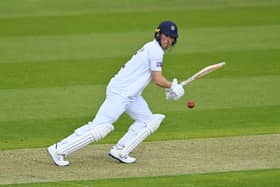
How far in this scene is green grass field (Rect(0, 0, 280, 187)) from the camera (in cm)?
1213

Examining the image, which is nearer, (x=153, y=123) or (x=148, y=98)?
(x=153, y=123)

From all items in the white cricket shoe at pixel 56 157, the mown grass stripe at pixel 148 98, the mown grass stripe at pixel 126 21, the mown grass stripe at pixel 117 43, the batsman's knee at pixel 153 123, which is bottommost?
the white cricket shoe at pixel 56 157

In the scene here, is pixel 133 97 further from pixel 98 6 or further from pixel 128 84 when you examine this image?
pixel 98 6

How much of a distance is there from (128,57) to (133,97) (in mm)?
6715

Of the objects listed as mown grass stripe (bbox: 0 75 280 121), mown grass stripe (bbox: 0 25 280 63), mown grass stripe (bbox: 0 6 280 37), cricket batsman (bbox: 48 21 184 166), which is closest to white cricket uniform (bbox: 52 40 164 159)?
cricket batsman (bbox: 48 21 184 166)

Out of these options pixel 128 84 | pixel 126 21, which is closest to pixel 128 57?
pixel 126 21

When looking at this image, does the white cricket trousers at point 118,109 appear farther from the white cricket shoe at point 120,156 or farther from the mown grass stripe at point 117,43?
the mown grass stripe at point 117,43

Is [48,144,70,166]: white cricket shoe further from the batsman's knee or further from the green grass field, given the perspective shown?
the batsman's knee

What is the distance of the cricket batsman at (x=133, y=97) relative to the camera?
1007cm

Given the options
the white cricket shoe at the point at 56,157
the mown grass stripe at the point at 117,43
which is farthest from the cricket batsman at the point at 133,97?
the mown grass stripe at the point at 117,43

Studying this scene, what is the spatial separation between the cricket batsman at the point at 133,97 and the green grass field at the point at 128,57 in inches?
29.6

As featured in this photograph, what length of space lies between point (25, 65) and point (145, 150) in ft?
18.5

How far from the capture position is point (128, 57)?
55.7 feet

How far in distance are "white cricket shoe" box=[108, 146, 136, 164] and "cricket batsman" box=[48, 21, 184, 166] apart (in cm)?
1
